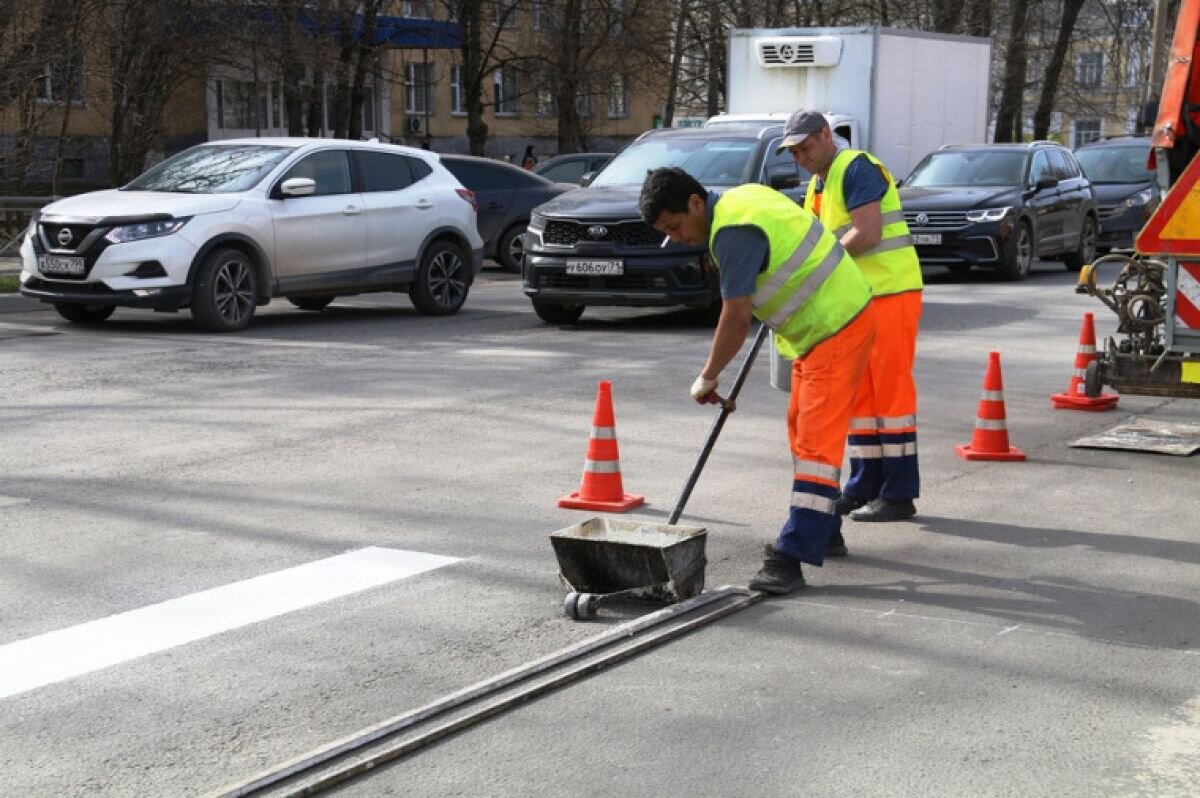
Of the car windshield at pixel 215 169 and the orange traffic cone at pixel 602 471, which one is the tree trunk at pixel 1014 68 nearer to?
the car windshield at pixel 215 169

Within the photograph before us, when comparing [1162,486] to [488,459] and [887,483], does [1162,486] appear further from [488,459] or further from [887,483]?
[488,459]

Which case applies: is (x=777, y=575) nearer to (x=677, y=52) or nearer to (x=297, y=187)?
(x=297, y=187)

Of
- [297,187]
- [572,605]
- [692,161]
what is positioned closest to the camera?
[572,605]

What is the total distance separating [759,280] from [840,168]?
55.0 inches

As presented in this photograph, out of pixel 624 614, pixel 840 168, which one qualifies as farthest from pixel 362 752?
pixel 840 168

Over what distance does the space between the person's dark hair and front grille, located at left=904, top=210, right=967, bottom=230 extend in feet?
51.3

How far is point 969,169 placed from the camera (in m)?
22.4

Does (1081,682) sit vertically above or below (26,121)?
below

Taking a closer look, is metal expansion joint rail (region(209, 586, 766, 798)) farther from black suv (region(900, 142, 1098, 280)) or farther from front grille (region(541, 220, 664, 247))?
black suv (region(900, 142, 1098, 280))

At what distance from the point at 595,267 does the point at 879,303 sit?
7.79m

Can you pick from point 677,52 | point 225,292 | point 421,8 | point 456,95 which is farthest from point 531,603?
point 456,95

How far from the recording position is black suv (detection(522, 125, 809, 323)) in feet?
48.7

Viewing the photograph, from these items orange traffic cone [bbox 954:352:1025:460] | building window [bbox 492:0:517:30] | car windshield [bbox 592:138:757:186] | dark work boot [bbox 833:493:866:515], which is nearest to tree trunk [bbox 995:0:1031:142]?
building window [bbox 492:0:517:30]

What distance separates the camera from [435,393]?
11.2m
